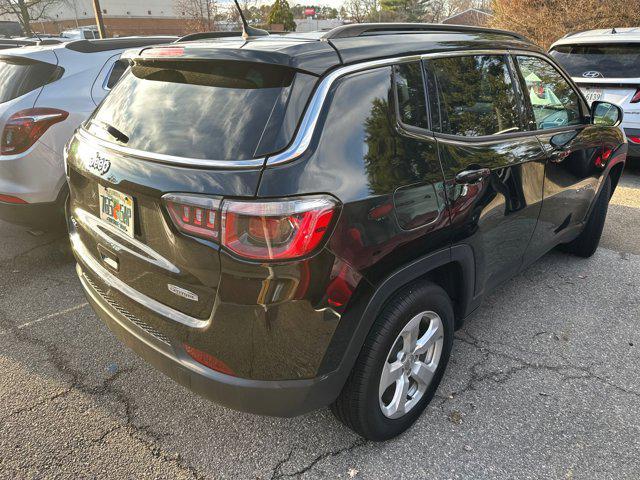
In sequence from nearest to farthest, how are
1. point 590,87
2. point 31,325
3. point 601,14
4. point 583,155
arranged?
point 31,325 < point 583,155 < point 590,87 < point 601,14

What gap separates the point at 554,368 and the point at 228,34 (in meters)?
2.75

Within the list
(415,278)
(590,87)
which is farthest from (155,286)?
(590,87)

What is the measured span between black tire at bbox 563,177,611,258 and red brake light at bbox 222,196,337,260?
10.9 ft

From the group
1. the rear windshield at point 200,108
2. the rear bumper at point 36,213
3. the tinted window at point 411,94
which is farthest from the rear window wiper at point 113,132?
the rear bumper at point 36,213

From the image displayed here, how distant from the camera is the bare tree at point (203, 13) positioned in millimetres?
28039

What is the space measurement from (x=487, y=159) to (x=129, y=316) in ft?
6.13

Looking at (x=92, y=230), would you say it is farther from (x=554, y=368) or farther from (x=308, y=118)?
(x=554, y=368)

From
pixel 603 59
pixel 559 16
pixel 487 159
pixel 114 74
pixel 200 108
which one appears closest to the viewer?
pixel 200 108

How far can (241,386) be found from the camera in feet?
5.91

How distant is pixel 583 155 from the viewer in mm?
3449

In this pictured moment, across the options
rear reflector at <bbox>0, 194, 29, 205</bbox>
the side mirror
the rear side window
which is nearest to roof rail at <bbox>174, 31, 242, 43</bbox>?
the rear side window

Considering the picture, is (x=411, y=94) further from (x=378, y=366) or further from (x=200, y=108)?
(x=378, y=366)

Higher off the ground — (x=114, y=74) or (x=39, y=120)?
(x=114, y=74)

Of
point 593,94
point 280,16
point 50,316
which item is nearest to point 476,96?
point 50,316
